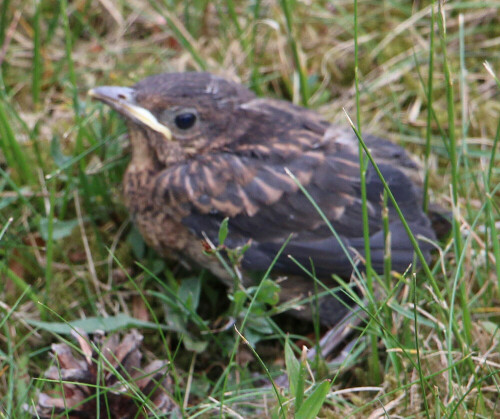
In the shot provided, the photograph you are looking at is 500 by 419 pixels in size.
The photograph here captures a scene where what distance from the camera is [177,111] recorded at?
2783mm

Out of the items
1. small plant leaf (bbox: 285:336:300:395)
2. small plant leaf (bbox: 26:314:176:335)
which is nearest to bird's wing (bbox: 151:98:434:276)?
small plant leaf (bbox: 26:314:176:335)

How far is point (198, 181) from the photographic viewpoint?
2748 mm

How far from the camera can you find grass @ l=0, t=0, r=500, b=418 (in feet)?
7.46

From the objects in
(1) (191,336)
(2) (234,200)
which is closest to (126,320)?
(1) (191,336)

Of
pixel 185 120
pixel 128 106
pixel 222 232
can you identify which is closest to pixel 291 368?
pixel 222 232

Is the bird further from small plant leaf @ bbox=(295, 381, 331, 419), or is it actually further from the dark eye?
small plant leaf @ bbox=(295, 381, 331, 419)

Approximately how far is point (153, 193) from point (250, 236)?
44 centimetres

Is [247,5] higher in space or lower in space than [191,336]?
higher

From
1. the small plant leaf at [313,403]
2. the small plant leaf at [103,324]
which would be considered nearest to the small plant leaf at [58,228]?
the small plant leaf at [103,324]

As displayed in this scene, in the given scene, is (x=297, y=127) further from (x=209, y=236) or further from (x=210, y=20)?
(x=210, y=20)

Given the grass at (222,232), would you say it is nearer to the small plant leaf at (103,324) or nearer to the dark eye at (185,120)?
the small plant leaf at (103,324)

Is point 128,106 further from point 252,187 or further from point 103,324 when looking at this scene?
point 103,324

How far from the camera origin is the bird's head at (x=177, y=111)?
277 cm

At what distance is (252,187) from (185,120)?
39 centimetres
